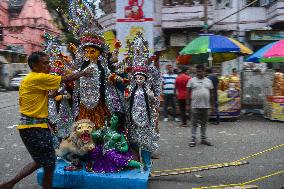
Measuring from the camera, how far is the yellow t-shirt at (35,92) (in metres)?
4.26

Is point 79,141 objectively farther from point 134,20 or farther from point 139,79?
point 134,20

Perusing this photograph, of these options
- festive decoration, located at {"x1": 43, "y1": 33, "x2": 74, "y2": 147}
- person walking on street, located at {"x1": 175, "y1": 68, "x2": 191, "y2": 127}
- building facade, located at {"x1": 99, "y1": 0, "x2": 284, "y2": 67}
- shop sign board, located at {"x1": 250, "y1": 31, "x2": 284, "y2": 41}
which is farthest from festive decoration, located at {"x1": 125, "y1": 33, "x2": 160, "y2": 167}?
shop sign board, located at {"x1": 250, "y1": 31, "x2": 284, "y2": 41}

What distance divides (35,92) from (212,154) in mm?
4179

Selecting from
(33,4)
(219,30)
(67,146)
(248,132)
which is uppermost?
(33,4)

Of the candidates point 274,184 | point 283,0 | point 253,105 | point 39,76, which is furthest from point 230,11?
point 39,76

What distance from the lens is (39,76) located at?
4254 mm

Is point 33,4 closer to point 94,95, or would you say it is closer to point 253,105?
point 253,105

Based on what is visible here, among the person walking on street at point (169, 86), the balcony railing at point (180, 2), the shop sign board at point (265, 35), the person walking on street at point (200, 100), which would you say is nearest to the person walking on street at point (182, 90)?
the person walking on street at point (169, 86)

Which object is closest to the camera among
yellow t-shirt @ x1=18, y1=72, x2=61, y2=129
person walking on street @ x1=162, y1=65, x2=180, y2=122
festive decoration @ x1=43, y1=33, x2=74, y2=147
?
yellow t-shirt @ x1=18, y1=72, x2=61, y2=129

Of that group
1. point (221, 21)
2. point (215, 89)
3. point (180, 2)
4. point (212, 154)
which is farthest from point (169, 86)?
point (180, 2)

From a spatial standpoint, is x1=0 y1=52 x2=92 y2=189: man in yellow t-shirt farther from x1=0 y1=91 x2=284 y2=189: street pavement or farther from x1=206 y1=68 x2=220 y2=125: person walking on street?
x1=206 y1=68 x2=220 y2=125: person walking on street

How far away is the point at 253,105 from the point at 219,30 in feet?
22.6

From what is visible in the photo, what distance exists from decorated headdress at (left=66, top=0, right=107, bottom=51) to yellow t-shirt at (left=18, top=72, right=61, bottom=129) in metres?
1.34

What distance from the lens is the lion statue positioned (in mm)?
5156
